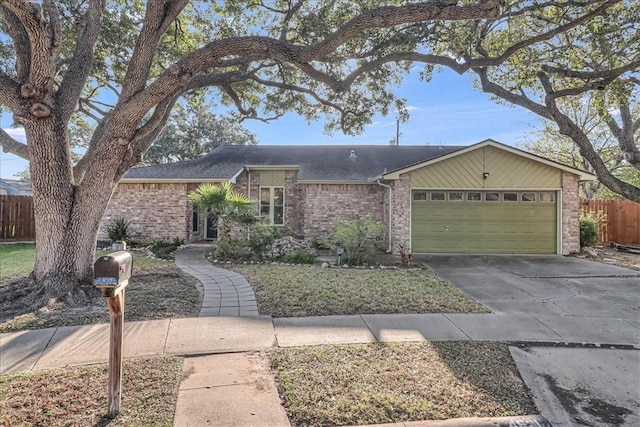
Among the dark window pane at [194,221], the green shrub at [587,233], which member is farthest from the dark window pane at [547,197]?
the dark window pane at [194,221]

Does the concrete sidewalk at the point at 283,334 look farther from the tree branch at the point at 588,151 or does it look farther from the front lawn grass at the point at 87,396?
the tree branch at the point at 588,151

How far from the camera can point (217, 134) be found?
2748 centimetres

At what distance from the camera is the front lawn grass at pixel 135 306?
15.3 feet

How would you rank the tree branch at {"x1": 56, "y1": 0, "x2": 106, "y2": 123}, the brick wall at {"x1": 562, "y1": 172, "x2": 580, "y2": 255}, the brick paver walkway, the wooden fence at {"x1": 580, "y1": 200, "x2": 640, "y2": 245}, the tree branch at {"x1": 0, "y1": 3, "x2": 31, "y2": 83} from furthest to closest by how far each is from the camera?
the wooden fence at {"x1": 580, "y1": 200, "x2": 640, "y2": 245}
the brick wall at {"x1": 562, "y1": 172, "x2": 580, "y2": 255}
the tree branch at {"x1": 56, "y1": 0, "x2": 106, "y2": 123}
the tree branch at {"x1": 0, "y1": 3, "x2": 31, "y2": 83}
the brick paver walkway

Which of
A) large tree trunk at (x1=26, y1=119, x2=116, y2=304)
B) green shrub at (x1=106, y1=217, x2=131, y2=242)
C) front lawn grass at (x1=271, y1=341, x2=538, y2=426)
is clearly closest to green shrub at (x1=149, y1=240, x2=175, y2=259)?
green shrub at (x1=106, y1=217, x2=131, y2=242)

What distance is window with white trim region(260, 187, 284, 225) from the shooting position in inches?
584

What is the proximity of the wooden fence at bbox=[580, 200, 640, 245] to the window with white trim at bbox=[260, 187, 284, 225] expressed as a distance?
42.5 ft

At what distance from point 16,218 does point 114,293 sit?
17.0 metres

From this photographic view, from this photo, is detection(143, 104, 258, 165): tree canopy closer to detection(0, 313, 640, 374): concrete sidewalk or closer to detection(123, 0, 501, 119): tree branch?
detection(123, 0, 501, 119): tree branch

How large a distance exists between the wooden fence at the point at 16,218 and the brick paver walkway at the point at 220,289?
984 centimetres

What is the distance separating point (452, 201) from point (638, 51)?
5992 mm

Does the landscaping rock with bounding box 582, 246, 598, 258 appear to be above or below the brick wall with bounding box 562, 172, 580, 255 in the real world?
below

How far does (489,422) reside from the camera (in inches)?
108

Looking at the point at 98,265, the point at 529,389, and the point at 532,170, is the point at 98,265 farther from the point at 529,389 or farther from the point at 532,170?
the point at 532,170
